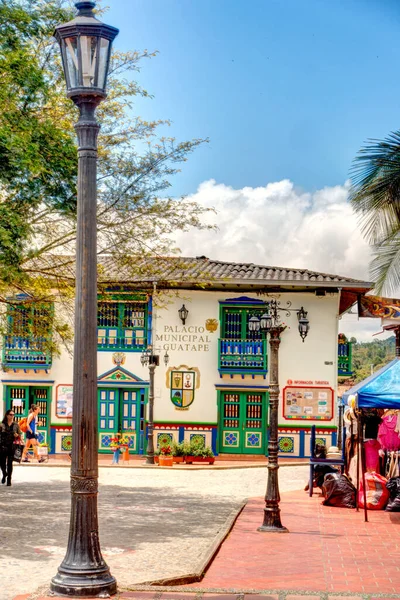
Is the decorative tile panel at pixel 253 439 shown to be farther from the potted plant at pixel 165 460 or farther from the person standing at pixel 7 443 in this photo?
the person standing at pixel 7 443

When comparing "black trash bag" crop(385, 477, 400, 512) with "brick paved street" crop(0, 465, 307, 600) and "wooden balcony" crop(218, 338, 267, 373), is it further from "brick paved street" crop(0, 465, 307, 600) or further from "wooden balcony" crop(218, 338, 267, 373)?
"wooden balcony" crop(218, 338, 267, 373)

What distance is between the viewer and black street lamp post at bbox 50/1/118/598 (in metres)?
7.82

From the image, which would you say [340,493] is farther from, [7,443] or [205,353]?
[205,353]

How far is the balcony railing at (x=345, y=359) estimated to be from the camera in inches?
1172

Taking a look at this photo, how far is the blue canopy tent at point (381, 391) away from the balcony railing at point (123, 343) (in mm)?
14748

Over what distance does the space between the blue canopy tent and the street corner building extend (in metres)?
13.5

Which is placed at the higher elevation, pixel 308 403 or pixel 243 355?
pixel 243 355

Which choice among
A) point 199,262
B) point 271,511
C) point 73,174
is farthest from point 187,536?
point 199,262

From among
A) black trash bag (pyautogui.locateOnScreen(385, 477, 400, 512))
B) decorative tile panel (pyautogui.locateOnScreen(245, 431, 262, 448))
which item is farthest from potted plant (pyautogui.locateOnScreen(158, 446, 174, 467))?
black trash bag (pyautogui.locateOnScreen(385, 477, 400, 512))

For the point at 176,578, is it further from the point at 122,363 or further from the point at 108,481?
the point at 122,363

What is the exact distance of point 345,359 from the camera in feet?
98.2

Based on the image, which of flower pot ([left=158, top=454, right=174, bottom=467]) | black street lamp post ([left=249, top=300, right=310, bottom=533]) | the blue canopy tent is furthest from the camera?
flower pot ([left=158, top=454, right=174, bottom=467])

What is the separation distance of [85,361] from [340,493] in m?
9.74

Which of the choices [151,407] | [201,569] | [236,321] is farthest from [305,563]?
[236,321]
